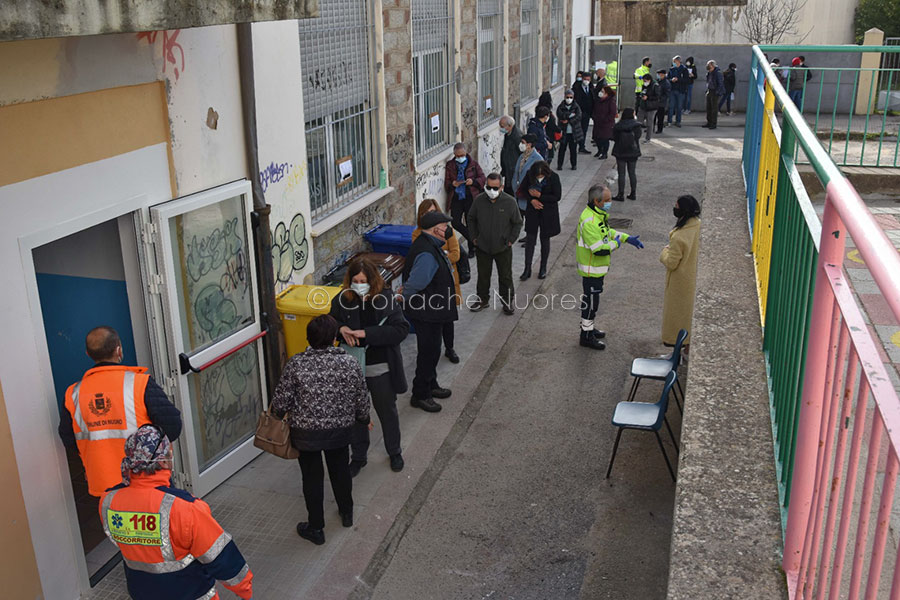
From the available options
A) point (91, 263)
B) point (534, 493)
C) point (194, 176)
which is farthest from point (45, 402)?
point (534, 493)

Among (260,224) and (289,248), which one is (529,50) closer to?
(289,248)

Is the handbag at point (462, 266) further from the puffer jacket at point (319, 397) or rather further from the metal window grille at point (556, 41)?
the metal window grille at point (556, 41)

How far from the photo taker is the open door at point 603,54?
25.6m

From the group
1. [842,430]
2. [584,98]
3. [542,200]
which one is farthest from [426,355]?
[584,98]

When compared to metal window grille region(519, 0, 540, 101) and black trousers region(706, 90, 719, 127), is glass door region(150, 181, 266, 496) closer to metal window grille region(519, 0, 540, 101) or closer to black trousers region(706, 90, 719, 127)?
metal window grille region(519, 0, 540, 101)

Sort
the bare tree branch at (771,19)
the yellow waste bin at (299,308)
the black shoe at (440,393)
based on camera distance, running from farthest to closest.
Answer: the bare tree branch at (771,19) → the black shoe at (440,393) → the yellow waste bin at (299,308)

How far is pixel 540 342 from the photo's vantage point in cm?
962

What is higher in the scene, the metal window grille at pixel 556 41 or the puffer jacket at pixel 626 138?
the metal window grille at pixel 556 41

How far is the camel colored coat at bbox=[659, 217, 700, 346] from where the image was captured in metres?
8.05

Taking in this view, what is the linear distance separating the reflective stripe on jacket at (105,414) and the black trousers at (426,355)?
3.19m

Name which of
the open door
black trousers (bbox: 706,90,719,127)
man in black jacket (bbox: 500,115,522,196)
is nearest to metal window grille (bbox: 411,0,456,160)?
man in black jacket (bbox: 500,115,522,196)

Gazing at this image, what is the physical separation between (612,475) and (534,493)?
0.67 metres

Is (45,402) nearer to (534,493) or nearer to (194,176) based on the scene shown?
(194,176)

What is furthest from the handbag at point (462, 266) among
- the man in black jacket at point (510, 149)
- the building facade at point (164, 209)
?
the man in black jacket at point (510, 149)
